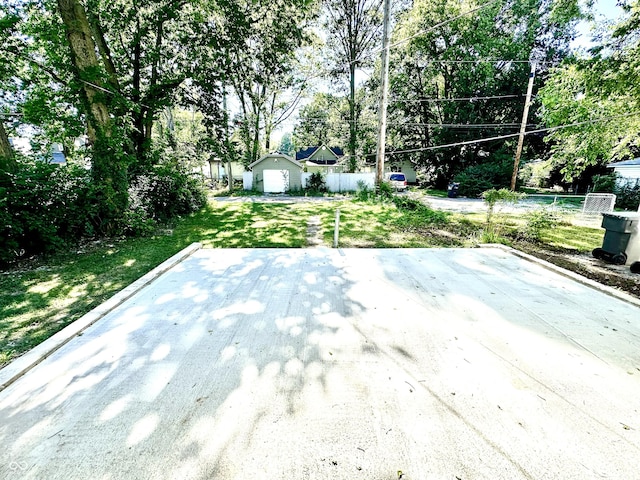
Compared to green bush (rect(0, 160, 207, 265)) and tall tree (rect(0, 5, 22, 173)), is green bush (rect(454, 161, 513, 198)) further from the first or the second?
tall tree (rect(0, 5, 22, 173))

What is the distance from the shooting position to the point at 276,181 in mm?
19062

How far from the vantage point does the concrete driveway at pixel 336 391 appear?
60.0 inches

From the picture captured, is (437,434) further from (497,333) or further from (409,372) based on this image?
(497,333)

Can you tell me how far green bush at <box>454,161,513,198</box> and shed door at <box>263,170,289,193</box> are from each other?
38.7ft

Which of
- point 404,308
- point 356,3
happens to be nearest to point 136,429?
point 404,308

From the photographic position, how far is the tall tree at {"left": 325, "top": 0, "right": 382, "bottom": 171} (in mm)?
19781

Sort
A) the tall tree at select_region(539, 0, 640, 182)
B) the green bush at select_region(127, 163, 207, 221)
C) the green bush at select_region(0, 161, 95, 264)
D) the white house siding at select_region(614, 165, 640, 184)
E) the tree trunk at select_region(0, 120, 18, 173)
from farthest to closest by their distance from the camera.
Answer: the white house siding at select_region(614, 165, 640, 184), the green bush at select_region(127, 163, 207, 221), the tree trunk at select_region(0, 120, 18, 173), the tall tree at select_region(539, 0, 640, 182), the green bush at select_region(0, 161, 95, 264)

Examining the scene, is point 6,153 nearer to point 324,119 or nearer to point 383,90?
point 383,90

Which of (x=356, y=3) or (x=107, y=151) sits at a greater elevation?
(x=356, y=3)

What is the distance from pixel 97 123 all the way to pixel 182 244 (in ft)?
10.6

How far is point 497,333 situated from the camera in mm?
2768

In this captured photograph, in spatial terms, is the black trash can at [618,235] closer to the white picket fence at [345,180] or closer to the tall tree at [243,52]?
the tall tree at [243,52]

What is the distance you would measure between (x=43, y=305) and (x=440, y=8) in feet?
75.1

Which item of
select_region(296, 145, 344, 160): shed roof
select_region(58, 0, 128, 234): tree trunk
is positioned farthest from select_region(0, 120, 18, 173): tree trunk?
select_region(296, 145, 344, 160): shed roof
